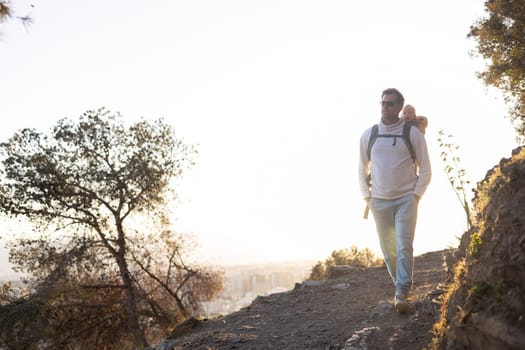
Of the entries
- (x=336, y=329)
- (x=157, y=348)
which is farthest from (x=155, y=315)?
(x=336, y=329)

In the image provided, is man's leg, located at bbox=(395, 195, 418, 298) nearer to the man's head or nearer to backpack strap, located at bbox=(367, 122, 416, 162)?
backpack strap, located at bbox=(367, 122, 416, 162)

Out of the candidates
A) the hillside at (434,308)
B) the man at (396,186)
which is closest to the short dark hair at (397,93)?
the man at (396,186)

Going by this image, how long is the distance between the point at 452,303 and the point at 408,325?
145cm

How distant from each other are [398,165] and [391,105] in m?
0.73

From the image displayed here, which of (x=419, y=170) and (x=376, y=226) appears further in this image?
(x=376, y=226)

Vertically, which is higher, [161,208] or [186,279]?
[161,208]

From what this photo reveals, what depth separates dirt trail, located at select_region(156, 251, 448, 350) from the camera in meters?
5.49

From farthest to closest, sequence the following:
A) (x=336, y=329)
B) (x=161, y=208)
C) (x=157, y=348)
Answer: (x=161, y=208) < (x=157, y=348) < (x=336, y=329)

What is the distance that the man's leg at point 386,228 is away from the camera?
20.9 ft

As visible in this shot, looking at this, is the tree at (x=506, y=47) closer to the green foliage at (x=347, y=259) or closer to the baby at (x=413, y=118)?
the green foliage at (x=347, y=259)

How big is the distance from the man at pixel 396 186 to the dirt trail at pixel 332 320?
469 millimetres

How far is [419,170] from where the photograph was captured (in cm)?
612

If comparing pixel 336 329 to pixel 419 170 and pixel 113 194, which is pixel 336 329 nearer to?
pixel 419 170

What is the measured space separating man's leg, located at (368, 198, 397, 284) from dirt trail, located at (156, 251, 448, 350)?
0.59 metres
